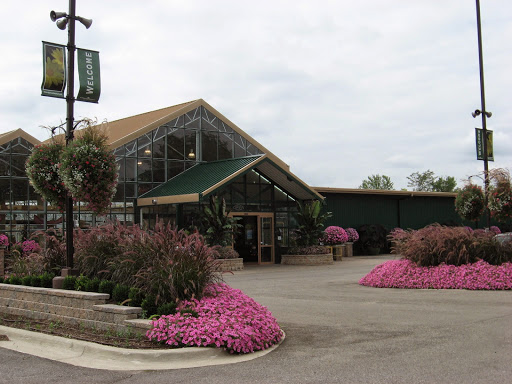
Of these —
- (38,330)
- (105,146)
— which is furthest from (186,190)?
(38,330)

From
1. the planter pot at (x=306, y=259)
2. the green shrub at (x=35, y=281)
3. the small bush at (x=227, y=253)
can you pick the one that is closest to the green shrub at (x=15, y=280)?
the green shrub at (x=35, y=281)

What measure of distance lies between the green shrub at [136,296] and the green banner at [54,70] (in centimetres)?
458

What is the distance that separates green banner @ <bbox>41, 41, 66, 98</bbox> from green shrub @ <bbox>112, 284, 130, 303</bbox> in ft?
14.1

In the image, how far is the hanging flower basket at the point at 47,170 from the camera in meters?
11.8

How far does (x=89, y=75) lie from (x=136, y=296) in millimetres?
4892

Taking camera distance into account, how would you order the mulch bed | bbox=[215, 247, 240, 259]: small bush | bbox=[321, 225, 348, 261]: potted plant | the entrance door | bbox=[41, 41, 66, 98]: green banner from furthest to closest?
bbox=[321, 225, 348, 261]: potted plant → the entrance door → bbox=[215, 247, 240, 259]: small bush → bbox=[41, 41, 66, 98]: green banner → the mulch bed

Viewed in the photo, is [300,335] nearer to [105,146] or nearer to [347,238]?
[105,146]

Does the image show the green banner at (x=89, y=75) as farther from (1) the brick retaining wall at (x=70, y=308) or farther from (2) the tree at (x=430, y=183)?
(2) the tree at (x=430, y=183)

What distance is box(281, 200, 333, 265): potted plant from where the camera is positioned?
2627cm

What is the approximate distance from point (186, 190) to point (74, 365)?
654 inches

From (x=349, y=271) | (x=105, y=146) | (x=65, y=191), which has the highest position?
(x=105, y=146)

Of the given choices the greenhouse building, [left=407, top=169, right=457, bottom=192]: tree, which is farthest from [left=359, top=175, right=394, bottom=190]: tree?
the greenhouse building

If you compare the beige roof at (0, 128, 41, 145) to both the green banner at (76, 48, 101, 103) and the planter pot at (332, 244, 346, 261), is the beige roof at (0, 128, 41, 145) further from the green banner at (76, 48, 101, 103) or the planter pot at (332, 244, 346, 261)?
the planter pot at (332, 244, 346, 261)

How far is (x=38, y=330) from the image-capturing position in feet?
32.0
